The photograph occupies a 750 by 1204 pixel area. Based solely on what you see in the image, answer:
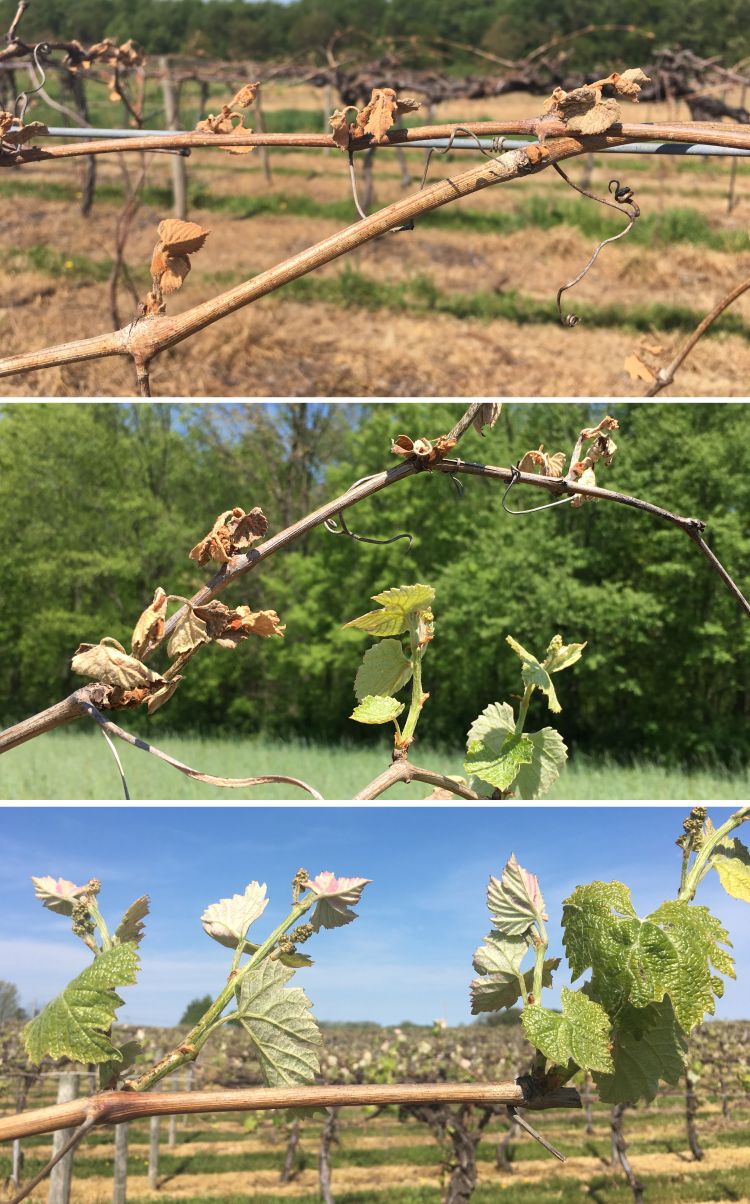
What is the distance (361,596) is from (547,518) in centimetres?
189

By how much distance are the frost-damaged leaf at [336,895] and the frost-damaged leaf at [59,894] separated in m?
0.15

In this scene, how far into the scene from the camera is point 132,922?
0.56 m

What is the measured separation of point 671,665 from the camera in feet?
27.5

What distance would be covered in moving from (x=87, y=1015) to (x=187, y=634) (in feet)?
0.73

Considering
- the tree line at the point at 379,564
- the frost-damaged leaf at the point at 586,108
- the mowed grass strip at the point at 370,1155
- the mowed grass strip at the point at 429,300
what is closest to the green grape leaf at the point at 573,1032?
the frost-damaged leaf at the point at 586,108

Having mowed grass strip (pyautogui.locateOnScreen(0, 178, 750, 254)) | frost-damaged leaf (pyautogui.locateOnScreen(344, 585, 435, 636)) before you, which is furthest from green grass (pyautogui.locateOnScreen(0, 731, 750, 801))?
mowed grass strip (pyautogui.locateOnScreen(0, 178, 750, 254))

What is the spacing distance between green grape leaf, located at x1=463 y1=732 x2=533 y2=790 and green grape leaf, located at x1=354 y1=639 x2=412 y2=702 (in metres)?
0.08

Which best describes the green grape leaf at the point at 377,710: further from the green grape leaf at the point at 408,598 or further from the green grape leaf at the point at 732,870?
the green grape leaf at the point at 732,870

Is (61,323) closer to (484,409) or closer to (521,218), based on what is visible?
(521,218)

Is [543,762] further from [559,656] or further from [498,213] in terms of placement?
[498,213]

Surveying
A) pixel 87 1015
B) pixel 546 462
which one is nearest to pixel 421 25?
pixel 546 462

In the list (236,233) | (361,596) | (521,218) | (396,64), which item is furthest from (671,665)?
(396,64)

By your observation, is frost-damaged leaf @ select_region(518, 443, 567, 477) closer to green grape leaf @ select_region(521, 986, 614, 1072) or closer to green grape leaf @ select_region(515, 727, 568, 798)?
green grape leaf @ select_region(515, 727, 568, 798)

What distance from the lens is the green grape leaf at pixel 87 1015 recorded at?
49 cm
